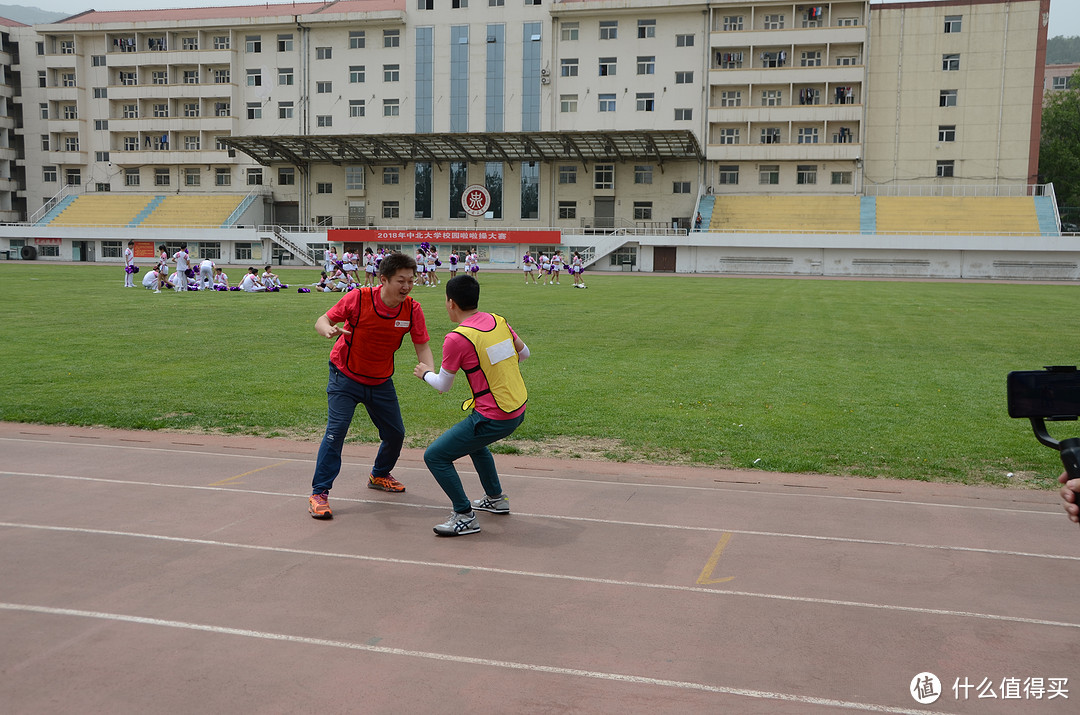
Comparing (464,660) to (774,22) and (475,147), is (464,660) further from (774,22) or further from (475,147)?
(774,22)

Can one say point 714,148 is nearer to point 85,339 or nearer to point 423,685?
point 85,339

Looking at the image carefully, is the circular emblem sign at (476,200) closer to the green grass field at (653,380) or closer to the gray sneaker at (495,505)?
the green grass field at (653,380)

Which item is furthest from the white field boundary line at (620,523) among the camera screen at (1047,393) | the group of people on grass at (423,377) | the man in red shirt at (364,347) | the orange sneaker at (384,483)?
the camera screen at (1047,393)

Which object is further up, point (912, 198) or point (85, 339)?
point (912, 198)

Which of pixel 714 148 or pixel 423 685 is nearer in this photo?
pixel 423 685

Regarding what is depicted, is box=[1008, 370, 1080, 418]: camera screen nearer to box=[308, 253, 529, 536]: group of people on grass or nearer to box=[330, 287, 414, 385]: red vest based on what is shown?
box=[308, 253, 529, 536]: group of people on grass

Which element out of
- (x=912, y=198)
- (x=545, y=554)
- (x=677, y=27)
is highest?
(x=677, y=27)

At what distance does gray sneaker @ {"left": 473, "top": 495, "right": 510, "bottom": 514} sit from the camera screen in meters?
4.54

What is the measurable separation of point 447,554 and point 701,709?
2.52 metres

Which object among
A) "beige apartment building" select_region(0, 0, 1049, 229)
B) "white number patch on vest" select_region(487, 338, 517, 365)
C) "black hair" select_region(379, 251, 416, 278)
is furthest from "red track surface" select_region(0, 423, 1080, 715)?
"beige apartment building" select_region(0, 0, 1049, 229)

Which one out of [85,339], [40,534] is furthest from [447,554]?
[85,339]

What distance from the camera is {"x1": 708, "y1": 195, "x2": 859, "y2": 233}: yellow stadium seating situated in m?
58.4

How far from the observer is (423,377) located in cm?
654

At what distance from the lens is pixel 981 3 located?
58.8 metres
